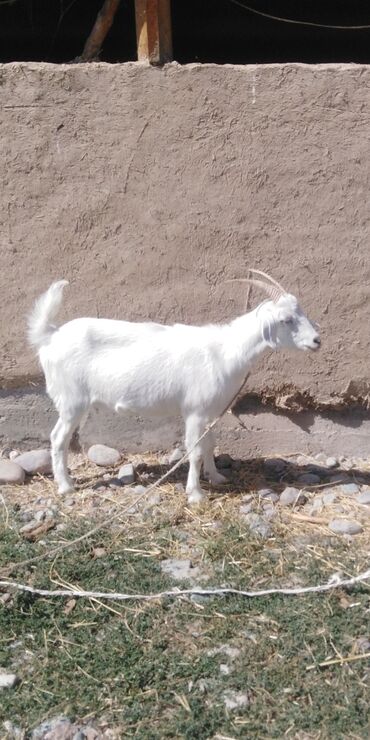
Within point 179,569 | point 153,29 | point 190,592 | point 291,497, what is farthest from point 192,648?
point 153,29

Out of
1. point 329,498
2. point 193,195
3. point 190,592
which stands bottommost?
point 329,498

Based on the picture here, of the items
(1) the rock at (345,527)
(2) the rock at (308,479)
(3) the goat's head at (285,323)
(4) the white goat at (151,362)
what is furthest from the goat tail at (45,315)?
(1) the rock at (345,527)

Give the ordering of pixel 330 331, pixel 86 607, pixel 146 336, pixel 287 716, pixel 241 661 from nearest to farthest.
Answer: pixel 287 716 → pixel 241 661 → pixel 86 607 → pixel 146 336 → pixel 330 331

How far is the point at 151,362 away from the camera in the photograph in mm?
4902

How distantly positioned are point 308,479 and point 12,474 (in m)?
1.62

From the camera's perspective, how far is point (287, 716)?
11.3ft

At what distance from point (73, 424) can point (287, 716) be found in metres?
2.08

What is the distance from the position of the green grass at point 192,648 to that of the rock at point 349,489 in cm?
65

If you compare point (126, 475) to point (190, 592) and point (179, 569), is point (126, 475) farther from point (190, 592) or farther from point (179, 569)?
point (190, 592)

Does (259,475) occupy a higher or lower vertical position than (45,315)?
lower

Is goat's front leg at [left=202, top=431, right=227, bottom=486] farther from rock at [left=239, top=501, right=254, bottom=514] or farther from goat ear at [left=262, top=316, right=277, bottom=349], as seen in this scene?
goat ear at [left=262, top=316, right=277, bottom=349]

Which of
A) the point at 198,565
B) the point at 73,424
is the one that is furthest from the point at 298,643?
the point at 73,424

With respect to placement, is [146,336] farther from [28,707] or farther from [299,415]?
[28,707]

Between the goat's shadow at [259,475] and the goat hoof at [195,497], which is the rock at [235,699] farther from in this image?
the goat's shadow at [259,475]
